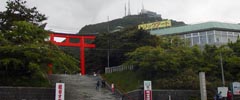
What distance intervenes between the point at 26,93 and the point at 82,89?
23.3 ft

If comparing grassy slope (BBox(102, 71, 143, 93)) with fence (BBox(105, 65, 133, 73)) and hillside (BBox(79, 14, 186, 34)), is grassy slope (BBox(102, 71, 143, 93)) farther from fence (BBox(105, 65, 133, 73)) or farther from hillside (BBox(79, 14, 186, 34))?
hillside (BBox(79, 14, 186, 34))

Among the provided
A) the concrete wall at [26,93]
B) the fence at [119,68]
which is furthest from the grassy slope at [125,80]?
the concrete wall at [26,93]

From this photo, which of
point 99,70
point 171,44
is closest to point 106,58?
point 99,70

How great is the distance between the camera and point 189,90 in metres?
33.0

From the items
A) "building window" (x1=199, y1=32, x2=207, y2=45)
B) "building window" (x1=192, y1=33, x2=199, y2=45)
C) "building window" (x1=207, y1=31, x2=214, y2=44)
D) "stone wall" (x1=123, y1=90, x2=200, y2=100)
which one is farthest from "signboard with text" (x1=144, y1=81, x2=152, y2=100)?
"building window" (x1=192, y1=33, x2=199, y2=45)

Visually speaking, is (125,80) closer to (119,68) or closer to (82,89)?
(119,68)

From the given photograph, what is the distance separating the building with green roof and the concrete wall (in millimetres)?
31181

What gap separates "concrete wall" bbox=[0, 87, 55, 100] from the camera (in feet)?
92.2

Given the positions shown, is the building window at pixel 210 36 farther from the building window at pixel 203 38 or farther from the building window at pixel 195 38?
the building window at pixel 195 38

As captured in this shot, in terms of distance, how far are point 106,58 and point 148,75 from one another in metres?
14.0

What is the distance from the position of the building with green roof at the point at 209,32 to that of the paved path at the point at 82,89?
863 inches

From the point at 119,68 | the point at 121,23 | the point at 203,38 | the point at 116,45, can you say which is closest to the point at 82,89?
the point at 119,68

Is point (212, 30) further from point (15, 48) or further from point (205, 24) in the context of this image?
point (15, 48)

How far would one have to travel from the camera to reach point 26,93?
29062 mm
